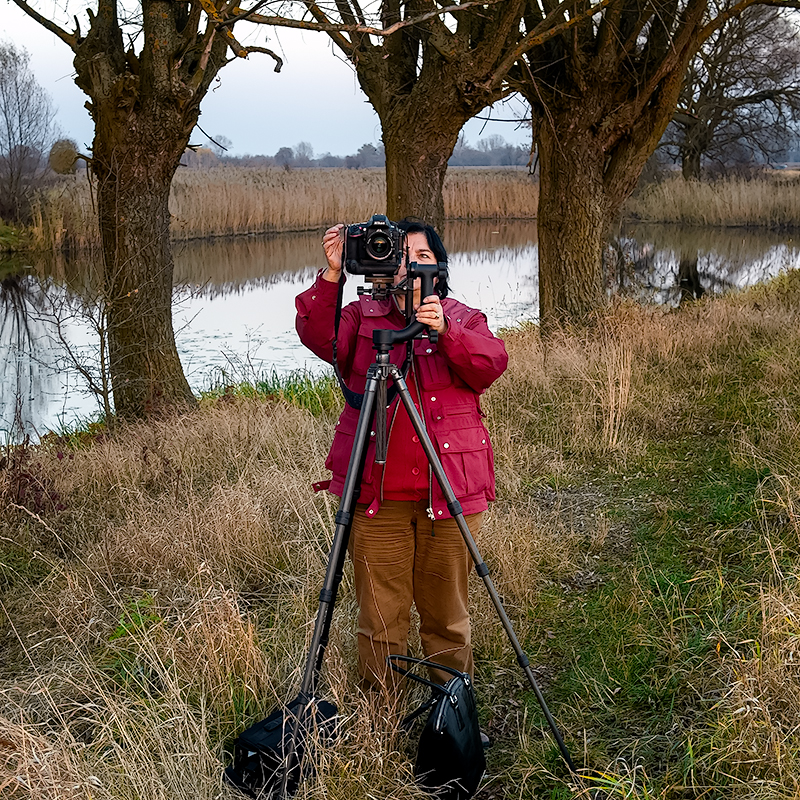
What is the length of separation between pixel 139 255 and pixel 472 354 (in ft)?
16.0

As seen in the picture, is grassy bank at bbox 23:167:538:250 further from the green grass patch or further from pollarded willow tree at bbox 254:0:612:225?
pollarded willow tree at bbox 254:0:612:225

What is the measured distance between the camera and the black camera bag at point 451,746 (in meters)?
2.43

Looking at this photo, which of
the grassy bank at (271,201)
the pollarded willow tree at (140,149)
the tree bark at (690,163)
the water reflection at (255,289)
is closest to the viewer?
the pollarded willow tree at (140,149)

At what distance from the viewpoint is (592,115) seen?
8531 mm

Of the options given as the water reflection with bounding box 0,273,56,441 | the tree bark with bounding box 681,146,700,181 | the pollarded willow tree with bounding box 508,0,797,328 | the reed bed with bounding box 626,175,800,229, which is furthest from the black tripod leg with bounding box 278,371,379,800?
the reed bed with bounding box 626,175,800,229

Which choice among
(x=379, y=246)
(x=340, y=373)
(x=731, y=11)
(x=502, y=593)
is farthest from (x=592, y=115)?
(x=379, y=246)

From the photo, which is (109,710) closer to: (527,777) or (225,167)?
(527,777)

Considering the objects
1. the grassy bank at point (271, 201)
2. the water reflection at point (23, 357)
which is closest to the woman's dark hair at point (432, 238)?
the water reflection at point (23, 357)

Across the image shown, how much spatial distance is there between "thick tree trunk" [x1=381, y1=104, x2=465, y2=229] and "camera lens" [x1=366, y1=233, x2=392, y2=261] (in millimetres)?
4820

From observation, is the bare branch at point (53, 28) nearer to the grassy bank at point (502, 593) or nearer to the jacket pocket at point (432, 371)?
the grassy bank at point (502, 593)

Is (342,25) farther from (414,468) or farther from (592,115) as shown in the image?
(592,115)

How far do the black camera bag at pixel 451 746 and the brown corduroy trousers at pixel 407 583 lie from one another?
27 centimetres

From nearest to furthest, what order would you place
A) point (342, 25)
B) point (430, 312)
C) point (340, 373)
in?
1. point (430, 312)
2. point (340, 373)
3. point (342, 25)

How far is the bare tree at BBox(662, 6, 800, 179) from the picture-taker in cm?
1914
